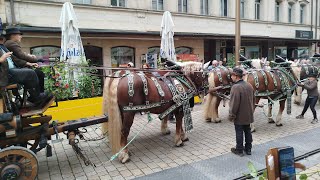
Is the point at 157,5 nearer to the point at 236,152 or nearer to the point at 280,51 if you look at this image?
the point at 236,152

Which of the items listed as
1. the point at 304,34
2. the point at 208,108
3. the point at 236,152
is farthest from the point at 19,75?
the point at 304,34

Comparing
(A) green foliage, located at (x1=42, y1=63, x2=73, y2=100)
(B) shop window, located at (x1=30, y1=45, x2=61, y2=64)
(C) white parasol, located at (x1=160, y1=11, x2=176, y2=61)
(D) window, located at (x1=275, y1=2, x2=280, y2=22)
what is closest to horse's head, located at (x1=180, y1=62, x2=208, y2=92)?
(A) green foliage, located at (x1=42, y1=63, x2=73, y2=100)

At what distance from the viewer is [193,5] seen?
657 inches

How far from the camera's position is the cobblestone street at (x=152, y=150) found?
15.9 feet

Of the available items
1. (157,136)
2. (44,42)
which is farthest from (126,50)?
(157,136)

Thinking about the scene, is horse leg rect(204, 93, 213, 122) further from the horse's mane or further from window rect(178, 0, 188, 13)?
window rect(178, 0, 188, 13)

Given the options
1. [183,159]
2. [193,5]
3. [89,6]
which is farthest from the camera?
[193,5]

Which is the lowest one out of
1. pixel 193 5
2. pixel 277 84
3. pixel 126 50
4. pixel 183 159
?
pixel 183 159

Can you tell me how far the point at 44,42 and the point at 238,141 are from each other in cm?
974

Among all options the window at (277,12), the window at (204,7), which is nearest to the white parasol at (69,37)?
the window at (204,7)

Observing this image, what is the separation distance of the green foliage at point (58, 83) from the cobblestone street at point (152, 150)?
4.22 feet

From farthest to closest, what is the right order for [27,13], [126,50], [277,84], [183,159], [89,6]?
[126,50] → [89,6] → [27,13] → [277,84] → [183,159]

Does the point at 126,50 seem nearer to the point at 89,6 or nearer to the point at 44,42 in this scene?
the point at 89,6

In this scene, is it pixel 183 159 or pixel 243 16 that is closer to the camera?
pixel 183 159
